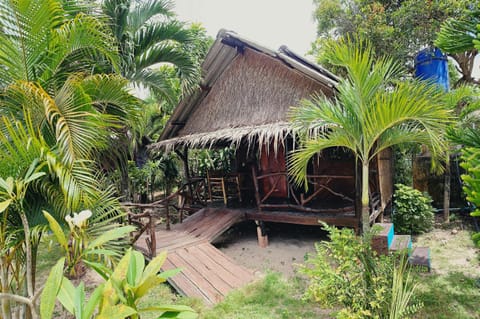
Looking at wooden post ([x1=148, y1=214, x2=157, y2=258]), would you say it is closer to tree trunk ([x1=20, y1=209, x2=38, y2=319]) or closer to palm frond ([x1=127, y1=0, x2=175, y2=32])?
tree trunk ([x1=20, y1=209, x2=38, y2=319])

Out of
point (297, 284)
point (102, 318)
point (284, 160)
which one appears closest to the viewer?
point (102, 318)

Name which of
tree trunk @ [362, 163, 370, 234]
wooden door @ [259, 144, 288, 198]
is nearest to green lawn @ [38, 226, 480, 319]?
tree trunk @ [362, 163, 370, 234]

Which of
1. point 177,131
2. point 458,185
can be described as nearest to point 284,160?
point 177,131

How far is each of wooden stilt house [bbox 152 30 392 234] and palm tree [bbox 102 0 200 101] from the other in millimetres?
1671

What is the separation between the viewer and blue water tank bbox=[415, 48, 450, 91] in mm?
8008

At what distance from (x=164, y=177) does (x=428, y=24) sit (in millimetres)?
10847

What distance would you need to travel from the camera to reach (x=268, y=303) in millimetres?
3875

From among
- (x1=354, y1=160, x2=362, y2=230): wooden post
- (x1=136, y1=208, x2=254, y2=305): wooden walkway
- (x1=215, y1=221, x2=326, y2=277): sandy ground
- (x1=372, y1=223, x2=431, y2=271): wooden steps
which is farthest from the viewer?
(x1=215, y1=221, x2=326, y2=277): sandy ground

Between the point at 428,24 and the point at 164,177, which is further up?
the point at 428,24

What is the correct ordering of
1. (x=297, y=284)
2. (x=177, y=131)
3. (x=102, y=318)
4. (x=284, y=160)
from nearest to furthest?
(x=102, y=318) < (x=297, y=284) < (x=284, y=160) < (x=177, y=131)

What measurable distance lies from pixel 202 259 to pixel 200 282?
2.44 feet

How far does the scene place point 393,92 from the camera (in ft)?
9.23

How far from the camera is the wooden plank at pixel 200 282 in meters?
4.10

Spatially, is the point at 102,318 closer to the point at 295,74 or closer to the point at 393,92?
the point at 393,92
